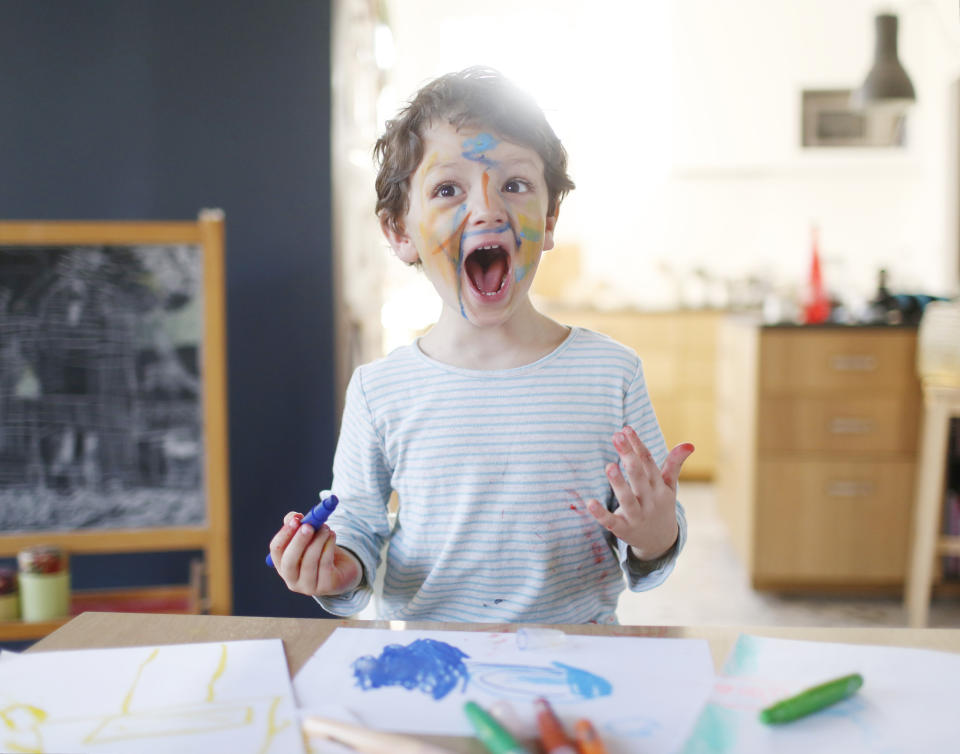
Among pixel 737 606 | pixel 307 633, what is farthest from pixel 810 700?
pixel 737 606

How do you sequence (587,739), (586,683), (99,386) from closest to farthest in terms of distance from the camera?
(587,739), (586,683), (99,386)

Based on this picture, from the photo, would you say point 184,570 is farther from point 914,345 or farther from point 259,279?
point 914,345

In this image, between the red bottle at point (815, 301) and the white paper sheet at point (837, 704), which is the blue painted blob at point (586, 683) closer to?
the white paper sheet at point (837, 704)

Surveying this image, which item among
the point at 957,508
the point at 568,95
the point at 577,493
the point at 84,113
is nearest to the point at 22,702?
the point at 577,493

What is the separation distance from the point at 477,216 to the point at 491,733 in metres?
0.54

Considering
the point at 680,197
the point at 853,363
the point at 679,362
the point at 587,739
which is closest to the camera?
the point at 587,739

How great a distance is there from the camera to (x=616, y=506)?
0.95 m

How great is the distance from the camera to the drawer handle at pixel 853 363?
2469 mm

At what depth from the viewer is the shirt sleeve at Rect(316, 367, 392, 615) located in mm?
925

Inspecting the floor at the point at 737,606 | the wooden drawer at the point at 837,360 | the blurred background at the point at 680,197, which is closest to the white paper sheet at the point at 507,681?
the blurred background at the point at 680,197

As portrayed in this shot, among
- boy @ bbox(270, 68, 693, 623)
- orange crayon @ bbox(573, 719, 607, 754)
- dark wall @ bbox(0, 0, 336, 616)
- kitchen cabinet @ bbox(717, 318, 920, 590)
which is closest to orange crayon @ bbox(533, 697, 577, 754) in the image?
orange crayon @ bbox(573, 719, 607, 754)

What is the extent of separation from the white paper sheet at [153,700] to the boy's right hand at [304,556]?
0.25ft

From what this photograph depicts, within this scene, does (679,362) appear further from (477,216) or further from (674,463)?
(674,463)

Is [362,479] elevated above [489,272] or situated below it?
below
